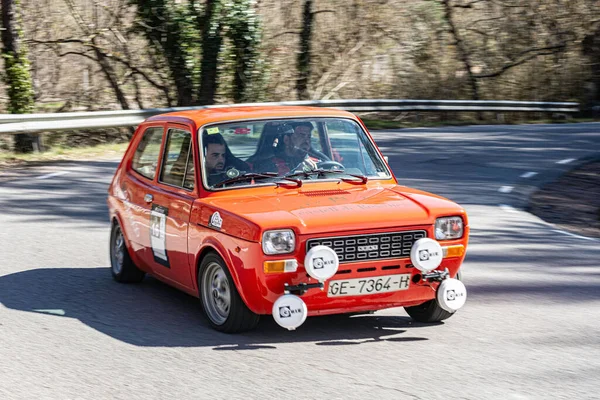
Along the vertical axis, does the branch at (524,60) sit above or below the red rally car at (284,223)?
below

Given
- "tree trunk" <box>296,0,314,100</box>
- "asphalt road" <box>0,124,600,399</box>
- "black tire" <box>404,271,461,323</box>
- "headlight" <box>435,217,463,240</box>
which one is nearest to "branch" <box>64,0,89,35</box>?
"tree trunk" <box>296,0,314,100</box>

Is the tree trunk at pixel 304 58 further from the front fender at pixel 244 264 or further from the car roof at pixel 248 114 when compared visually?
the front fender at pixel 244 264

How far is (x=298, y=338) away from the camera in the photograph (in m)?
6.18

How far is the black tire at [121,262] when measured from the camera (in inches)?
320

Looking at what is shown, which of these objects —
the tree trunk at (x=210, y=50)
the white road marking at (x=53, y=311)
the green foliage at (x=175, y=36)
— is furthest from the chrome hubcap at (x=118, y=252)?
the green foliage at (x=175, y=36)

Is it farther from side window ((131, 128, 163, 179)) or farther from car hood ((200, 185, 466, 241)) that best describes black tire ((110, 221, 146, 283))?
car hood ((200, 185, 466, 241))

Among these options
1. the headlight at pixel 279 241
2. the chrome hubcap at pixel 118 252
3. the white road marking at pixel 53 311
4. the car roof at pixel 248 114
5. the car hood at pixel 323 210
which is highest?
the car roof at pixel 248 114

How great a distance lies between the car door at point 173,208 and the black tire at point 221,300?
28 centimetres

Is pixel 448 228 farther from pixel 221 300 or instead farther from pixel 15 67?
pixel 15 67

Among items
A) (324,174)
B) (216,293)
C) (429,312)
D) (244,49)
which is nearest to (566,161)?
(244,49)

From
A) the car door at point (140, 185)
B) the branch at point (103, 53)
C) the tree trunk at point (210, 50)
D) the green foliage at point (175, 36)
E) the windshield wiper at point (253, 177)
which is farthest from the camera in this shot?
the branch at point (103, 53)

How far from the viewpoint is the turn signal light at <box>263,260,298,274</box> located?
5836 mm

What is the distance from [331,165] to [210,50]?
18446mm

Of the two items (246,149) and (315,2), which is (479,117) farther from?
(246,149)
